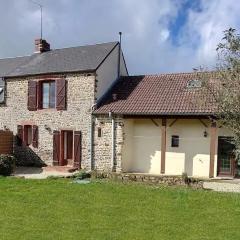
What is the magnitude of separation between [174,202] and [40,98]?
1348cm

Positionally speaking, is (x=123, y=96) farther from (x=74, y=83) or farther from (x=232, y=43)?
(x=232, y=43)

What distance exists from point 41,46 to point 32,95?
4.64m

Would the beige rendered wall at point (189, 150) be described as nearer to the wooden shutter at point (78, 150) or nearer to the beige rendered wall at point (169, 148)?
the beige rendered wall at point (169, 148)

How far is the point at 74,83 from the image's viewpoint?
2209 centimetres

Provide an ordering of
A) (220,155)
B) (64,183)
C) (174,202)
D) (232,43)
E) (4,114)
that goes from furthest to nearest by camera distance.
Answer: (4,114), (220,155), (64,183), (174,202), (232,43)

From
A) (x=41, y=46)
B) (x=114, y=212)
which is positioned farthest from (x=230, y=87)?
(x=41, y=46)

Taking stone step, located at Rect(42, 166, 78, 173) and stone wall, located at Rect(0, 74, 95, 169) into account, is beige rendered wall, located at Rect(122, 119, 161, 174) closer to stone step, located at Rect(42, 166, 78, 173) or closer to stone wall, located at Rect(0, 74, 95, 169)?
stone wall, located at Rect(0, 74, 95, 169)

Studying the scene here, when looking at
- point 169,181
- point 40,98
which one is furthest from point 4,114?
point 169,181

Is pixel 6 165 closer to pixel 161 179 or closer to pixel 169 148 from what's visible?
pixel 161 179

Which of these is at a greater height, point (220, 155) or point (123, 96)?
point (123, 96)

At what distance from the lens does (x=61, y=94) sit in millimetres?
22375

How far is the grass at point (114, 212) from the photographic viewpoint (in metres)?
8.70

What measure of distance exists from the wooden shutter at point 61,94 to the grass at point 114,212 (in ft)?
25.8

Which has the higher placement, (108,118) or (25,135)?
(108,118)
